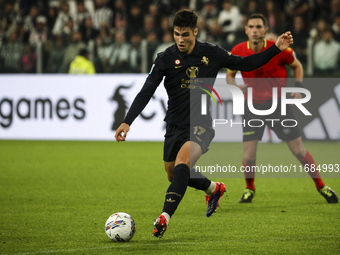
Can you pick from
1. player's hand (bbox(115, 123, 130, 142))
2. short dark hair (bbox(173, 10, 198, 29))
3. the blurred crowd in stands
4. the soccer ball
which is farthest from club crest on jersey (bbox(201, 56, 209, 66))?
the blurred crowd in stands

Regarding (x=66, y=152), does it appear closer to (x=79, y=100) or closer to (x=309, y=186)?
(x=79, y=100)

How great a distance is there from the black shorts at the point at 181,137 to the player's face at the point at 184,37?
74 centimetres

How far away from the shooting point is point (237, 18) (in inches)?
547

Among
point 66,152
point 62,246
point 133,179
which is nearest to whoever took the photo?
point 62,246

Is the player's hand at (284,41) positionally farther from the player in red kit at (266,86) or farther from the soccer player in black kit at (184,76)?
the player in red kit at (266,86)

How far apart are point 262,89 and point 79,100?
731 centimetres

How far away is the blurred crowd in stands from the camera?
12.8 m

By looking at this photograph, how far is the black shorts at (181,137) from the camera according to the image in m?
5.05

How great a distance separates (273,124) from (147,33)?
8.52m

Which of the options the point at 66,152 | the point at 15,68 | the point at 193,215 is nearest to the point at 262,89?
the point at 193,215

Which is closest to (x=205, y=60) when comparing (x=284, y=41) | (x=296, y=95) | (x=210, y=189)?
(x=284, y=41)

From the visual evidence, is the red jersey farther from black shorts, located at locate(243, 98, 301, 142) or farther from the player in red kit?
black shorts, located at locate(243, 98, 301, 142)

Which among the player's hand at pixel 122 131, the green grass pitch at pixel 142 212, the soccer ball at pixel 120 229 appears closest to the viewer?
the green grass pitch at pixel 142 212

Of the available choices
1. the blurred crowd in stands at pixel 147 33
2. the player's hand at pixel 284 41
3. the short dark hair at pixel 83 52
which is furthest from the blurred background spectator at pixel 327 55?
the player's hand at pixel 284 41
